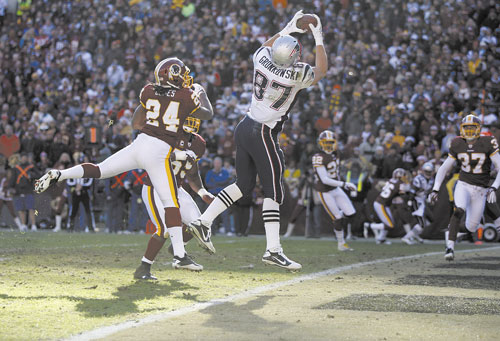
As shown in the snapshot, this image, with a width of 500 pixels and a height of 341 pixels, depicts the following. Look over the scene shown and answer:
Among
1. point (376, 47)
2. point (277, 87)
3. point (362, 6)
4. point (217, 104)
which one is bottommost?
point (277, 87)

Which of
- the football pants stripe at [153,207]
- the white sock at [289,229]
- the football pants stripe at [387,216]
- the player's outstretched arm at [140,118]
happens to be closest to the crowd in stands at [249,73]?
the white sock at [289,229]

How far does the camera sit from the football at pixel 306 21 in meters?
7.41

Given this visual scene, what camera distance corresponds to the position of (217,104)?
62.6 ft

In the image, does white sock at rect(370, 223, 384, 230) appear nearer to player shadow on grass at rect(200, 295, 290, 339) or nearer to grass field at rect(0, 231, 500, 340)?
grass field at rect(0, 231, 500, 340)

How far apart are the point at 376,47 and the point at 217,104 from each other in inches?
169

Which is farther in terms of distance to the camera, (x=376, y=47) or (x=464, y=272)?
(x=376, y=47)

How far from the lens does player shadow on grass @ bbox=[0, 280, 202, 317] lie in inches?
209

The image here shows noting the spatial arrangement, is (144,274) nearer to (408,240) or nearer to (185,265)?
(185,265)

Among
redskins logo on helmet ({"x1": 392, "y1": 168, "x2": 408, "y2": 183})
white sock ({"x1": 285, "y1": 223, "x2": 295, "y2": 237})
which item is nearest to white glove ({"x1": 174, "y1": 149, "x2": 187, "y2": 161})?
redskins logo on helmet ({"x1": 392, "y1": 168, "x2": 408, "y2": 183})

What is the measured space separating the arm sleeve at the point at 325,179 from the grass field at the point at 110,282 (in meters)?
1.18

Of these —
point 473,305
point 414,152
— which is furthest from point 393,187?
point 473,305

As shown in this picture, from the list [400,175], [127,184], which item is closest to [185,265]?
[400,175]

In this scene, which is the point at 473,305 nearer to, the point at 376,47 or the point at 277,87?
the point at 277,87

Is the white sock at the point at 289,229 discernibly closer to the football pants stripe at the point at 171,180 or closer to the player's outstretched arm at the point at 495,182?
the player's outstretched arm at the point at 495,182
